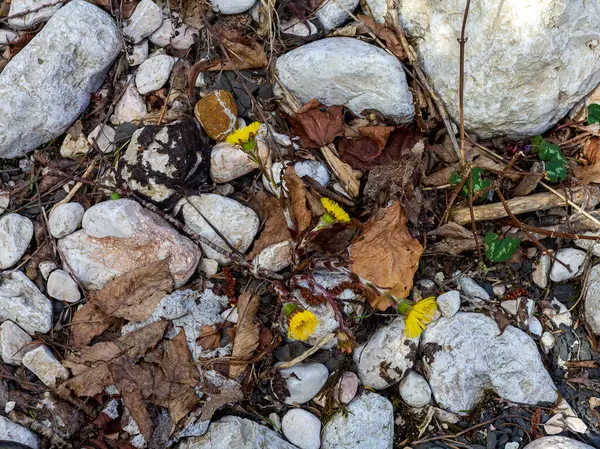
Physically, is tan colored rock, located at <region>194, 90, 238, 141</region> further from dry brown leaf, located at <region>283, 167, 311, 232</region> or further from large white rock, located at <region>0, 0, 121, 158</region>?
large white rock, located at <region>0, 0, 121, 158</region>

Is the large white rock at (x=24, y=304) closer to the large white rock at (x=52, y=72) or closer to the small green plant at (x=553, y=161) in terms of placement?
the large white rock at (x=52, y=72)

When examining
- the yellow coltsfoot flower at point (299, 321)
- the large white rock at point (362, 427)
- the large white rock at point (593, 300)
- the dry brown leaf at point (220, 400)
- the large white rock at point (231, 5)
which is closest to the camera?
the yellow coltsfoot flower at point (299, 321)

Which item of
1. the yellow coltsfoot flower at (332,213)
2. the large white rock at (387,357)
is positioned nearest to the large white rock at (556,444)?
the large white rock at (387,357)

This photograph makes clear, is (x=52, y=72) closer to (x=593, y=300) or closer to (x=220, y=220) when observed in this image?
(x=220, y=220)

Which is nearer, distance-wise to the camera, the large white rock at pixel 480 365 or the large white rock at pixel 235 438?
the large white rock at pixel 235 438

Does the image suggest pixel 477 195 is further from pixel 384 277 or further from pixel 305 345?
pixel 305 345

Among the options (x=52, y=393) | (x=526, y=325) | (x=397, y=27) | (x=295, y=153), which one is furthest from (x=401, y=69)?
(x=52, y=393)

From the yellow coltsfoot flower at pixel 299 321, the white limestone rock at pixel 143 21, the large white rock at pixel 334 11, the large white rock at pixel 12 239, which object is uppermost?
the white limestone rock at pixel 143 21
